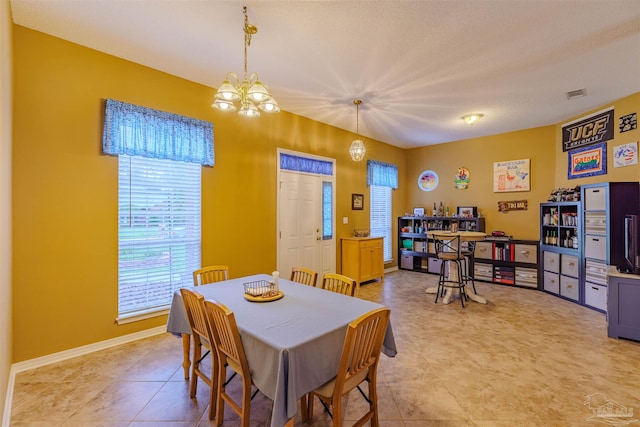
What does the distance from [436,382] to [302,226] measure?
299cm

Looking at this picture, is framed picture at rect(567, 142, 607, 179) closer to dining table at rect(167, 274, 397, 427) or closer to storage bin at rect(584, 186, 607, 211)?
storage bin at rect(584, 186, 607, 211)

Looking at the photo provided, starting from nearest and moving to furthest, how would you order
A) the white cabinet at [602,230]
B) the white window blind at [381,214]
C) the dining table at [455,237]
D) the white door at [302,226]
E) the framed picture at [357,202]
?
the white cabinet at [602,230] → the dining table at [455,237] → the white door at [302,226] → the framed picture at [357,202] → the white window blind at [381,214]

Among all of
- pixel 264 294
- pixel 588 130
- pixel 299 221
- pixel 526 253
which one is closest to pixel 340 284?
pixel 264 294

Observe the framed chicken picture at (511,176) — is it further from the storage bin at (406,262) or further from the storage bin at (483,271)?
the storage bin at (406,262)

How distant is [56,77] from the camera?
264 cm

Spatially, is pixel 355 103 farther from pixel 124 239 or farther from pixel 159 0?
pixel 124 239

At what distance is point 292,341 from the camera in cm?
144

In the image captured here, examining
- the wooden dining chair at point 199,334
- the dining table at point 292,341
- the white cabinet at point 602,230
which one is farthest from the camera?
the white cabinet at point 602,230

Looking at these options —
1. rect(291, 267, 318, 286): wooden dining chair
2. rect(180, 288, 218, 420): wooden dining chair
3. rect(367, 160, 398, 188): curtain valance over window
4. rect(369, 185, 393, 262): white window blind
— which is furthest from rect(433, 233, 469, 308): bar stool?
rect(180, 288, 218, 420): wooden dining chair

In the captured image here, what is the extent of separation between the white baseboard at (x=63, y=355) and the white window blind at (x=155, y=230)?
0.25m

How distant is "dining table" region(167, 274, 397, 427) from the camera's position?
4.42 ft

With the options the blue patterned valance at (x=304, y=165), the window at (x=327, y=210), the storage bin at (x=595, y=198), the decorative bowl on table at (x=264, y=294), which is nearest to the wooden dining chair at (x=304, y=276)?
the decorative bowl on table at (x=264, y=294)

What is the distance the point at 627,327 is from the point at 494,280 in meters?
2.43

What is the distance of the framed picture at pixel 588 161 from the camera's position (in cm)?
427
